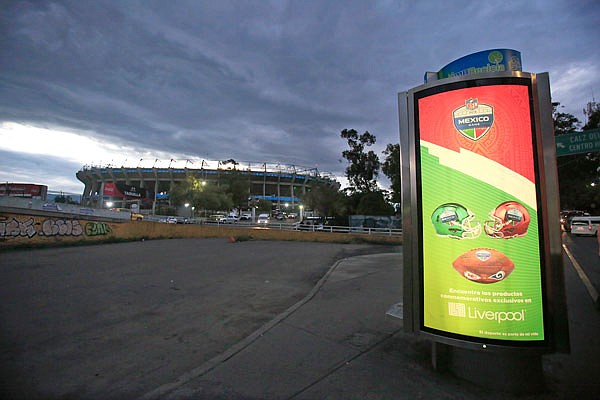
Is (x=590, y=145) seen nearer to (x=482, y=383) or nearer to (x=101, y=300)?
(x=482, y=383)

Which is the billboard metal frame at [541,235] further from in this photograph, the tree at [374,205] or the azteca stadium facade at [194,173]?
the azteca stadium facade at [194,173]

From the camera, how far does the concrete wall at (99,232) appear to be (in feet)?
53.6

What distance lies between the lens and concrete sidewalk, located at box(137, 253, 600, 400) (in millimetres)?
2768

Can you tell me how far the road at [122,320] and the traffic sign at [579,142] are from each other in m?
6.12

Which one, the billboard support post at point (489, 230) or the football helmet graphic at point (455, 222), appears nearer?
the billboard support post at point (489, 230)

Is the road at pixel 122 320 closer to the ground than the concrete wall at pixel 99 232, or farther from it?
closer to the ground

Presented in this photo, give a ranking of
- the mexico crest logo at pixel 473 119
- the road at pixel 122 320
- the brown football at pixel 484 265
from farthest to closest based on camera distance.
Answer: the road at pixel 122 320 → the mexico crest logo at pixel 473 119 → the brown football at pixel 484 265

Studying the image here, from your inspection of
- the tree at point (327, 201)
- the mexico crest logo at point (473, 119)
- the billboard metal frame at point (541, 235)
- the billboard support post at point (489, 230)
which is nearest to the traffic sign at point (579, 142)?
the billboard metal frame at point (541, 235)

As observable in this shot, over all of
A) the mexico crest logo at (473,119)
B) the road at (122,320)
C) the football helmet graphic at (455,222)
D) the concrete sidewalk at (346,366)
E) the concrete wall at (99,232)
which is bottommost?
the road at (122,320)

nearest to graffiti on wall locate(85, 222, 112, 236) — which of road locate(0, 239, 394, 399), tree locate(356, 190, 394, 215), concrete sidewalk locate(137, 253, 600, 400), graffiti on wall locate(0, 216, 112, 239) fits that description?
graffiti on wall locate(0, 216, 112, 239)

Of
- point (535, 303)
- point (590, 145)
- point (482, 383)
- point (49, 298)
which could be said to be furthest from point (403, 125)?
point (49, 298)

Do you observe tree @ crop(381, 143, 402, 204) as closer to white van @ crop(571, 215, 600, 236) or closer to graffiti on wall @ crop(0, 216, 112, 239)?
white van @ crop(571, 215, 600, 236)

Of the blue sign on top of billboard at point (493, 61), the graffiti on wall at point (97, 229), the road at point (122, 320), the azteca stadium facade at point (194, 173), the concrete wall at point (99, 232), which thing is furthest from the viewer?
the azteca stadium facade at point (194, 173)

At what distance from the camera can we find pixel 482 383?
9.39ft
